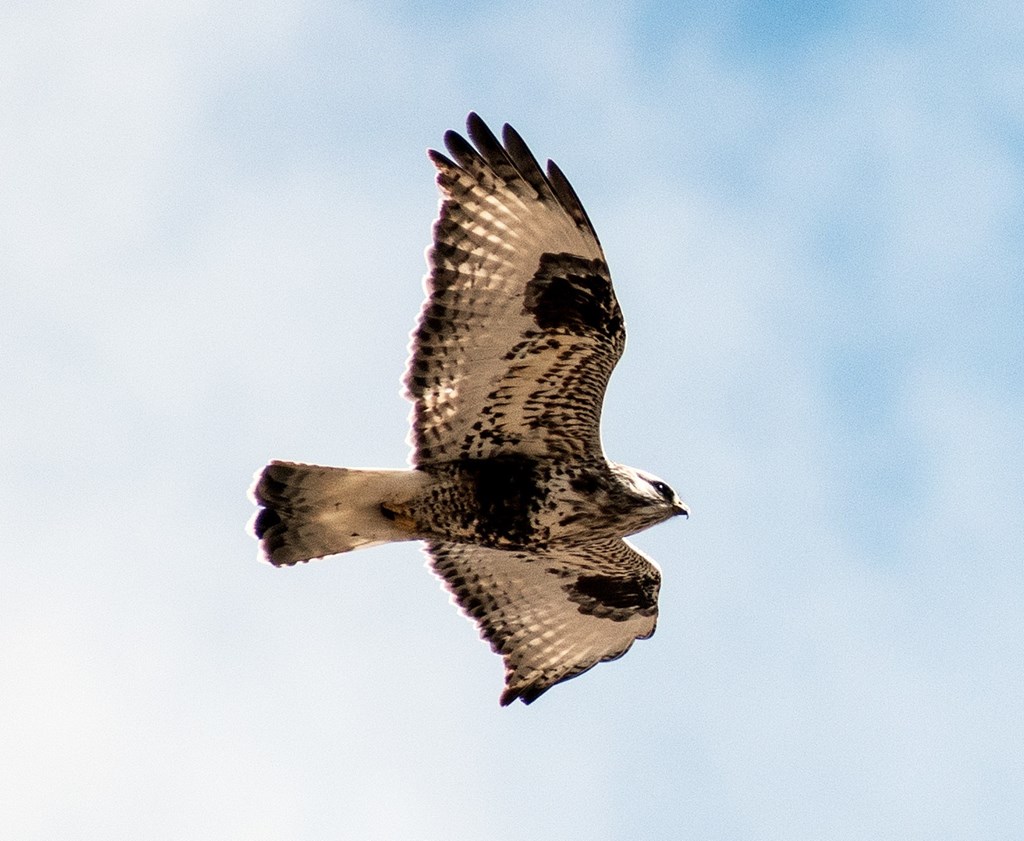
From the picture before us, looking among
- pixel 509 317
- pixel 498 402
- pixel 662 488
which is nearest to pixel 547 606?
pixel 662 488

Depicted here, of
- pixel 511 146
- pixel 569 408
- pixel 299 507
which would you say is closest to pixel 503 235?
pixel 511 146

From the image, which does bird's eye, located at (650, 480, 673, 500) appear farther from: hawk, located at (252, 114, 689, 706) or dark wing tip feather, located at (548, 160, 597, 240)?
dark wing tip feather, located at (548, 160, 597, 240)

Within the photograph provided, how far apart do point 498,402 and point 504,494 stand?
0.54m

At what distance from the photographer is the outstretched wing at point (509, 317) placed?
32.3ft

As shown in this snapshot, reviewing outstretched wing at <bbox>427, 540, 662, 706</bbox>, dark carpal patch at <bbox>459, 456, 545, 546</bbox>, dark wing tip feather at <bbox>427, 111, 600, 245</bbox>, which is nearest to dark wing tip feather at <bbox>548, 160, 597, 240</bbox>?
dark wing tip feather at <bbox>427, 111, 600, 245</bbox>

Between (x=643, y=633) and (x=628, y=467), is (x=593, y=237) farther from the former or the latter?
(x=643, y=633)

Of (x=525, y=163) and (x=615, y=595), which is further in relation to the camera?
(x=615, y=595)

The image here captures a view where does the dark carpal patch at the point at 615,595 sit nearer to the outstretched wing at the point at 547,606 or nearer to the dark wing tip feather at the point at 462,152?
the outstretched wing at the point at 547,606

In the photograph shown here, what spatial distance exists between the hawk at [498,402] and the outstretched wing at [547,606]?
2.47 feet

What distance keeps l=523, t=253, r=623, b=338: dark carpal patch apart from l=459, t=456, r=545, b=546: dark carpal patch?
0.91m

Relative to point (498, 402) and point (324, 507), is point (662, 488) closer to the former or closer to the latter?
point (498, 402)

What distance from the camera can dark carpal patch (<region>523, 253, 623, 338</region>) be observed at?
10000 mm

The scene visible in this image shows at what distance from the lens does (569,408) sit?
34.1 feet

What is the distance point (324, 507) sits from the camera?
34.0 ft
